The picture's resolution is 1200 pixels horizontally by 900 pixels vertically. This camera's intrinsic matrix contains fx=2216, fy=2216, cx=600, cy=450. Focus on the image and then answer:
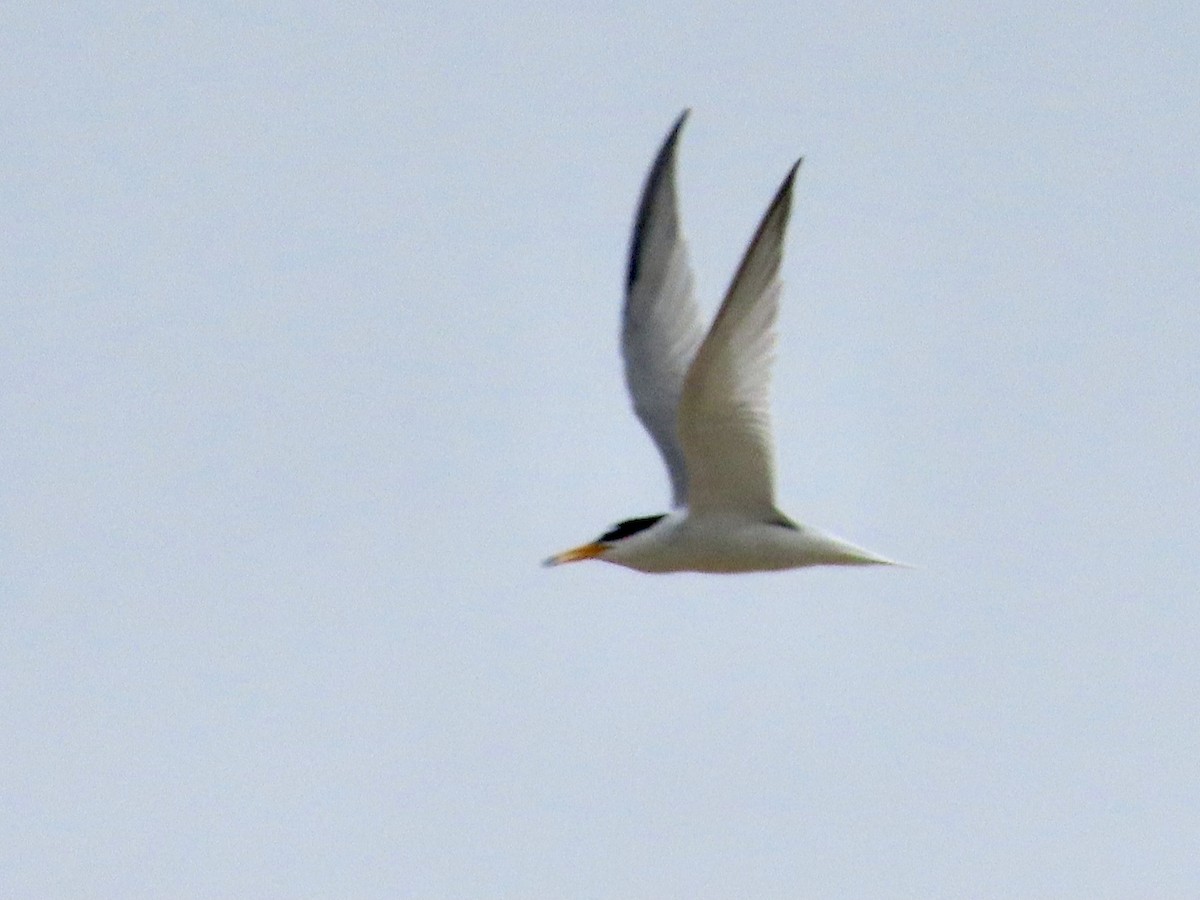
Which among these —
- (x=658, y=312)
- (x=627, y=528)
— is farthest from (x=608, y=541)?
(x=658, y=312)

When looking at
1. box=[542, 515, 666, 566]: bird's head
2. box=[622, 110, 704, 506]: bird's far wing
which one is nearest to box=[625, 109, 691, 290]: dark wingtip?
box=[622, 110, 704, 506]: bird's far wing

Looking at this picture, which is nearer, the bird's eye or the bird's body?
the bird's body

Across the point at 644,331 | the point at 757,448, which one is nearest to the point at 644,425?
the point at 644,331

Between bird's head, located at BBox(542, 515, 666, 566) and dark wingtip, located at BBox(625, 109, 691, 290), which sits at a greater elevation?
dark wingtip, located at BBox(625, 109, 691, 290)

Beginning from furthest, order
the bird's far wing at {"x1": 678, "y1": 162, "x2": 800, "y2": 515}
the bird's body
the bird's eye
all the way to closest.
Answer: the bird's eye, the bird's body, the bird's far wing at {"x1": 678, "y1": 162, "x2": 800, "y2": 515}

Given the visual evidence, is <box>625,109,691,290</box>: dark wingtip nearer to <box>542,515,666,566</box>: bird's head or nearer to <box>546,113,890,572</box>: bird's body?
<box>546,113,890,572</box>: bird's body

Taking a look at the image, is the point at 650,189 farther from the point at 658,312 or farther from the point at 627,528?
the point at 627,528

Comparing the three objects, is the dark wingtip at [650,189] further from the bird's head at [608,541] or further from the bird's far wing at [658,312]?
the bird's head at [608,541]

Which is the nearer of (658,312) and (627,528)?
(627,528)

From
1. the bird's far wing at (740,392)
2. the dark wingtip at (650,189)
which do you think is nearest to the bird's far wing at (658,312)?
the dark wingtip at (650,189)
